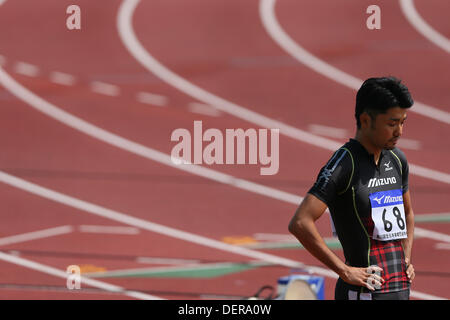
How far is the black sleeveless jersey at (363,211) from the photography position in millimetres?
2447

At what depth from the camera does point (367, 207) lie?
2473mm

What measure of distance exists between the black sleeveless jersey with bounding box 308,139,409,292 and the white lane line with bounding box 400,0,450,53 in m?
5.02

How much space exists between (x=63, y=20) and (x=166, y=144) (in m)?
2.24

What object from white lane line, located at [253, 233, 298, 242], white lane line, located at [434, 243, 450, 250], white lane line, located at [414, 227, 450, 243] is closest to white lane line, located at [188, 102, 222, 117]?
white lane line, located at [253, 233, 298, 242]

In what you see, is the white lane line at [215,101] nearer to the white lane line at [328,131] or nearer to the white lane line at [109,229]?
the white lane line at [328,131]

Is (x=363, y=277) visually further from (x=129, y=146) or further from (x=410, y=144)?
(x=129, y=146)

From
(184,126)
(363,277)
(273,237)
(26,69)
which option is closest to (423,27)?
(184,126)

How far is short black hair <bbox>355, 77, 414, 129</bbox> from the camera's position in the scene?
2412mm

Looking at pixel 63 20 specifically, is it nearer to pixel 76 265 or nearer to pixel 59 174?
pixel 59 174

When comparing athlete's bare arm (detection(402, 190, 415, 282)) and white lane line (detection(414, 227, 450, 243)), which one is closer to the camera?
athlete's bare arm (detection(402, 190, 415, 282))

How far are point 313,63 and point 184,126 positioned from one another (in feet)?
5.20

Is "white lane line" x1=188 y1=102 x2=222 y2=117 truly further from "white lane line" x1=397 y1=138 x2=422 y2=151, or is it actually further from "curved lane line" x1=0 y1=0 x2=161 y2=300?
"curved lane line" x1=0 y1=0 x2=161 y2=300

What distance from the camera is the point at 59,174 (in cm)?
614

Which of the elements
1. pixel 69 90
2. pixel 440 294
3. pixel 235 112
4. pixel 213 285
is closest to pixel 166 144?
pixel 235 112
